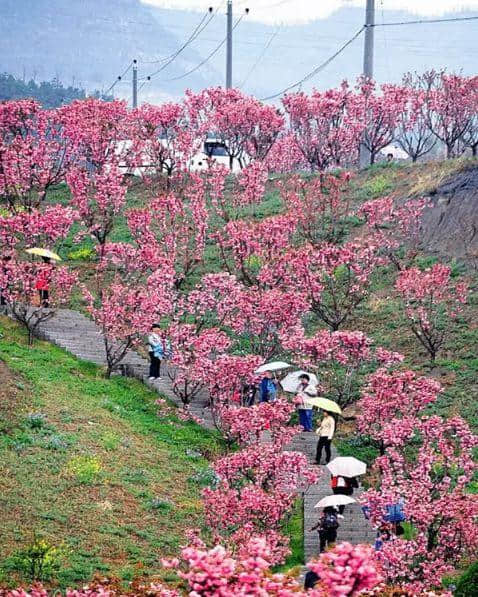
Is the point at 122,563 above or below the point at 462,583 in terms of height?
below

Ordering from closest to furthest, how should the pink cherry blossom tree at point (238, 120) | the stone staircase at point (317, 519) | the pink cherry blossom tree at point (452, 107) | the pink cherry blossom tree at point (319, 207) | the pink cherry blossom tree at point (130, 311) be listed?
the stone staircase at point (317, 519)
the pink cherry blossom tree at point (130, 311)
the pink cherry blossom tree at point (319, 207)
the pink cherry blossom tree at point (452, 107)
the pink cherry blossom tree at point (238, 120)

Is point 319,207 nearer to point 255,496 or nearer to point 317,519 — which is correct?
point 317,519

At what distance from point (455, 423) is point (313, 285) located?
9852 millimetres

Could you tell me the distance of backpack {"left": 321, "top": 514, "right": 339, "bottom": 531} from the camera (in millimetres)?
15484

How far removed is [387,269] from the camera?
29.7 metres

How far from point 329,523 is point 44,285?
42.6ft

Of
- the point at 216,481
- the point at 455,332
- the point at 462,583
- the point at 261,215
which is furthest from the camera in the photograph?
the point at 261,215

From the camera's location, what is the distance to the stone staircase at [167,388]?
17047 millimetres

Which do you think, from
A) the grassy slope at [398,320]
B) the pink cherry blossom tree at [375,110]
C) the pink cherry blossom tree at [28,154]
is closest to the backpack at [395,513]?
the grassy slope at [398,320]

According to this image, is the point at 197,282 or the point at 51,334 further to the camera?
the point at 197,282

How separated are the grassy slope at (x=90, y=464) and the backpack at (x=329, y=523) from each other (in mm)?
2284

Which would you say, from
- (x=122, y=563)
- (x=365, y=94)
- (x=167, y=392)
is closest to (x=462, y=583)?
(x=122, y=563)

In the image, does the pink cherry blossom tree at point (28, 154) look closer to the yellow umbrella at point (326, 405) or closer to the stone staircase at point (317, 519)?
the yellow umbrella at point (326, 405)

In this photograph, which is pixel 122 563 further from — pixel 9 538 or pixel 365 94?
pixel 365 94
